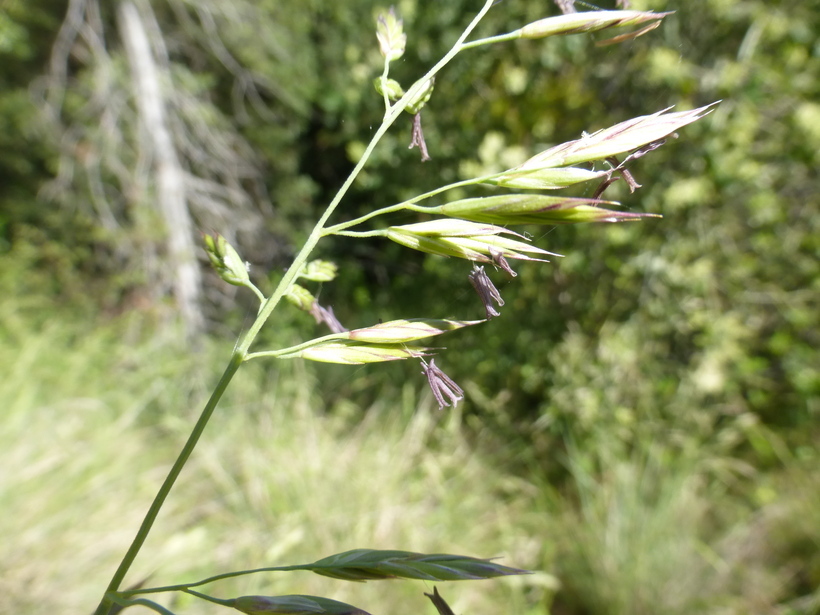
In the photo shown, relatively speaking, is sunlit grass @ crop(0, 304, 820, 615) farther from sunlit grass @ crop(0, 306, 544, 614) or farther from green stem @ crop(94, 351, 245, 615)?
green stem @ crop(94, 351, 245, 615)

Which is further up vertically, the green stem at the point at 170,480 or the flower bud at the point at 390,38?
the flower bud at the point at 390,38

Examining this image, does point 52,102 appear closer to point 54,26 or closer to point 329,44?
point 54,26

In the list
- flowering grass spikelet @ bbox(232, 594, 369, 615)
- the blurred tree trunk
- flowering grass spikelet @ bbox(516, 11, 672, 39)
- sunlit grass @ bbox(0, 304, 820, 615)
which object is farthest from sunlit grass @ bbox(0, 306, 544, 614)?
flowering grass spikelet @ bbox(516, 11, 672, 39)

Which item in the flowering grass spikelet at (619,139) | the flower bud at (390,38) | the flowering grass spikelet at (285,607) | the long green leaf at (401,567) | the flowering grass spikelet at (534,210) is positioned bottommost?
the flowering grass spikelet at (285,607)

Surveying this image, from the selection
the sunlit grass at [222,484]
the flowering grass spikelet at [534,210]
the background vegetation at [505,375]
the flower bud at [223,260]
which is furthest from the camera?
the background vegetation at [505,375]

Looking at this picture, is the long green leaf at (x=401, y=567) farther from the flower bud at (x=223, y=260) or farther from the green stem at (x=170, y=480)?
the flower bud at (x=223, y=260)

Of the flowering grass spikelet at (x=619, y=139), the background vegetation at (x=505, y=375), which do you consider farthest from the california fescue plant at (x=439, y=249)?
the background vegetation at (x=505, y=375)

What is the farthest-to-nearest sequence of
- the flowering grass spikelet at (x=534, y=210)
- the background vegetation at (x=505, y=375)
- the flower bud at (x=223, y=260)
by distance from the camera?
the background vegetation at (x=505, y=375)
the flower bud at (x=223, y=260)
the flowering grass spikelet at (x=534, y=210)

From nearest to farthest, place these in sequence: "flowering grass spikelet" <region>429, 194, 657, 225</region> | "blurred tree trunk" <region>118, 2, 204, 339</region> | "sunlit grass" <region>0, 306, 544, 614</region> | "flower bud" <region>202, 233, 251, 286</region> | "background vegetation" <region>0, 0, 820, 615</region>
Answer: "flowering grass spikelet" <region>429, 194, 657, 225</region>
"flower bud" <region>202, 233, 251, 286</region>
"sunlit grass" <region>0, 306, 544, 614</region>
"background vegetation" <region>0, 0, 820, 615</region>
"blurred tree trunk" <region>118, 2, 204, 339</region>
